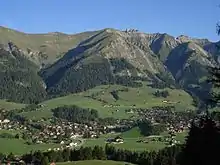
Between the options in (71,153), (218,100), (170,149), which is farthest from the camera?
(71,153)

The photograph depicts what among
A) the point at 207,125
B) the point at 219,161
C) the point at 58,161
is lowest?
the point at 58,161

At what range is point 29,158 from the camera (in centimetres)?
17400

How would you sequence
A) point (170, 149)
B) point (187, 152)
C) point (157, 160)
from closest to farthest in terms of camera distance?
point (187, 152), point (157, 160), point (170, 149)

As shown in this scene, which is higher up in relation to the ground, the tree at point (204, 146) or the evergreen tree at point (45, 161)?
the tree at point (204, 146)

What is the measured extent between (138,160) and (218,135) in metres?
139

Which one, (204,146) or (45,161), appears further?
(45,161)

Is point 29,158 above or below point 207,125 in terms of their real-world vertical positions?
below

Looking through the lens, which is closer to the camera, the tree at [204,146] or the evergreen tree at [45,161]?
the tree at [204,146]

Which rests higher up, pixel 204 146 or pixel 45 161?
pixel 204 146

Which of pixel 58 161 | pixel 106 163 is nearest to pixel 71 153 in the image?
pixel 58 161

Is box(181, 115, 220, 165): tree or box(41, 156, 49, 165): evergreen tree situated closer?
box(181, 115, 220, 165): tree

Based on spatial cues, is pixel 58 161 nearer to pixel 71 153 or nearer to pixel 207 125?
pixel 71 153

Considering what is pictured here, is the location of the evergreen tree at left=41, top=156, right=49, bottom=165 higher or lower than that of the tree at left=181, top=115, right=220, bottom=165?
lower

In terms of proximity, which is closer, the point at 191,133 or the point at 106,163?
the point at 191,133
